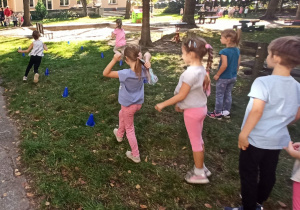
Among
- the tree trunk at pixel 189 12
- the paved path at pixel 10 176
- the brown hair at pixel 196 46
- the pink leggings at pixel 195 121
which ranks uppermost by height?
the tree trunk at pixel 189 12

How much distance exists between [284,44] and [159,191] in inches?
90.8

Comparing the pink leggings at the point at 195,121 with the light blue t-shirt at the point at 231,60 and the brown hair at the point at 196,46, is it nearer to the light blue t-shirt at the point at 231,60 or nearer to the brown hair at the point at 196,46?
the brown hair at the point at 196,46

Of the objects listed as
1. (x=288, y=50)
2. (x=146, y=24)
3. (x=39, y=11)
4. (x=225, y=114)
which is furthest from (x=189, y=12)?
(x=39, y=11)

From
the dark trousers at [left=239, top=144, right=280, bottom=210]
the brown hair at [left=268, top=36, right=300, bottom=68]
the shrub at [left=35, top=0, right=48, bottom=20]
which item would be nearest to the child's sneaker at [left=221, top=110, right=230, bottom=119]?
the dark trousers at [left=239, top=144, right=280, bottom=210]

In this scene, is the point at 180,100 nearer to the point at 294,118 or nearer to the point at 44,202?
the point at 294,118

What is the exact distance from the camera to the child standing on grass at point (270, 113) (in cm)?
230

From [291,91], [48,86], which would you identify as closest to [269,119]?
[291,91]

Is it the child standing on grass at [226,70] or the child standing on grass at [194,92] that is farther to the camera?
the child standing on grass at [226,70]

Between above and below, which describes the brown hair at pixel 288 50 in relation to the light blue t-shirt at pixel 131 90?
above

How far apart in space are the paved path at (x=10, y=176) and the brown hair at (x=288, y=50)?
3.19 m

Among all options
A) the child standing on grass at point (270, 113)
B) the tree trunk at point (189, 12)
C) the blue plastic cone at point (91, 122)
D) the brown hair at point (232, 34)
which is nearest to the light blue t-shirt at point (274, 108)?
the child standing on grass at point (270, 113)

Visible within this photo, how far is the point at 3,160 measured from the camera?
406 centimetres

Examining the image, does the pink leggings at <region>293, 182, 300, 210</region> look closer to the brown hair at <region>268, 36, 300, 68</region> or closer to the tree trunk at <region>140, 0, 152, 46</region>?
the brown hair at <region>268, 36, 300, 68</region>

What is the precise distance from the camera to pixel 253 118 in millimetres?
2354
